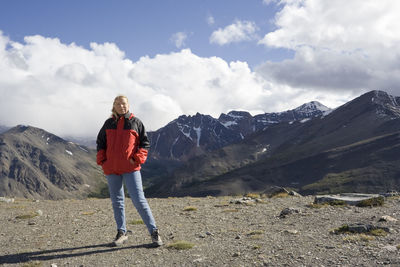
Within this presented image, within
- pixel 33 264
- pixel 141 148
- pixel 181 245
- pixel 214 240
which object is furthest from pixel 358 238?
pixel 33 264

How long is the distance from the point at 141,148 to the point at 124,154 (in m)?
0.60

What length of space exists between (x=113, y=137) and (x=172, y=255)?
13.0ft

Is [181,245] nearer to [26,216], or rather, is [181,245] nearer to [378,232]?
[378,232]

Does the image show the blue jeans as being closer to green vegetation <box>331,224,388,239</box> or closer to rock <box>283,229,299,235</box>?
rock <box>283,229,299,235</box>

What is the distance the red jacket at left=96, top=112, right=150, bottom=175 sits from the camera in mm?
10367

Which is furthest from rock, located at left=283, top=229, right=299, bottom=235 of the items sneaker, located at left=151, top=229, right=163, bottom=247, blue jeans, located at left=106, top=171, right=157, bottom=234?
blue jeans, located at left=106, top=171, right=157, bottom=234

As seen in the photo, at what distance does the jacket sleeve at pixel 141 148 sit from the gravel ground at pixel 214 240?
2.76 m

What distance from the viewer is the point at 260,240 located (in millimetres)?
10922

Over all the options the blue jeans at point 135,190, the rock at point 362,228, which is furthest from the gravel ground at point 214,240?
the blue jeans at point 135,190

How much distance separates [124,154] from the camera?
1035cm

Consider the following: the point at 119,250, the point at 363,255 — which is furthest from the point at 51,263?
the point at 363,255

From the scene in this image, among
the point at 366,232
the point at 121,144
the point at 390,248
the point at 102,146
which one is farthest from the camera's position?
the point at 366,232

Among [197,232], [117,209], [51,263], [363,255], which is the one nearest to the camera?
[363,255]

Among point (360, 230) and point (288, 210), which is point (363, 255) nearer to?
point (360, 230)
